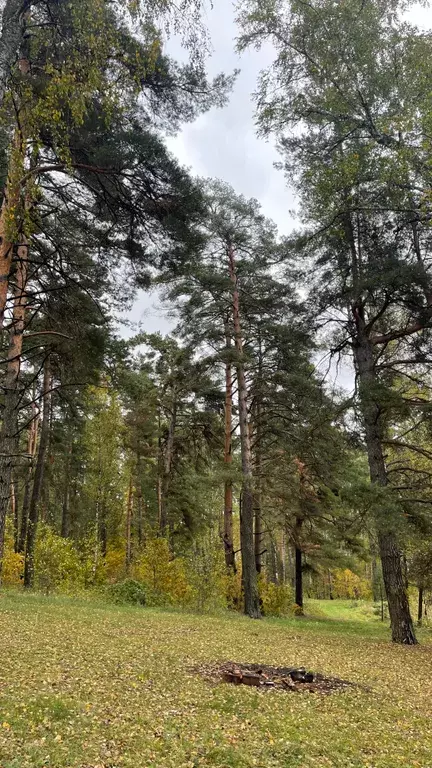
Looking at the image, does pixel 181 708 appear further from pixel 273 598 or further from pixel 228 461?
pixel 273 598

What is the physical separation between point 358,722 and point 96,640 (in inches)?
163

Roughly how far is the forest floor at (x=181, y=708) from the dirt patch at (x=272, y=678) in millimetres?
189

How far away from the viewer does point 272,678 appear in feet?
18.5

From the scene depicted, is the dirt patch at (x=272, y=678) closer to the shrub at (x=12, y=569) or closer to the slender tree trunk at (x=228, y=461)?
the slender tree trunk at (x=228, y=461)

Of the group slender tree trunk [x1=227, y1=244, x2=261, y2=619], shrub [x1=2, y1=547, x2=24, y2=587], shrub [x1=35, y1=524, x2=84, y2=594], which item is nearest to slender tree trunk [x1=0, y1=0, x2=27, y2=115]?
slender tree trunk [x1=227, y1=244, x2=261, y2=619]

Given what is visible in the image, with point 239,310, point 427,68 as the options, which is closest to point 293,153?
point 427,68

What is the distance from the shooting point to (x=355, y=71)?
8242 mm

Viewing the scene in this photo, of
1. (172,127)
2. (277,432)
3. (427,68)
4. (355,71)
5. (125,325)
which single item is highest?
(355,71)

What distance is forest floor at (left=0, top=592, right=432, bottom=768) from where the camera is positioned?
3279 millimetres

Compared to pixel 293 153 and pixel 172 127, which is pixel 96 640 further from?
pixel 293 153

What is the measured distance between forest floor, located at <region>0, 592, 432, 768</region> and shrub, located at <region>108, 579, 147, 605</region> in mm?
6221

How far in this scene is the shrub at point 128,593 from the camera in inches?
543

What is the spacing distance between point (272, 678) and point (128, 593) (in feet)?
31.1

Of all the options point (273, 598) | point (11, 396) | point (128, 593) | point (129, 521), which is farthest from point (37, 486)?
point (129, 521)
